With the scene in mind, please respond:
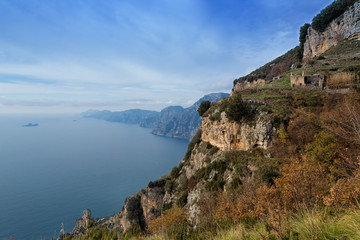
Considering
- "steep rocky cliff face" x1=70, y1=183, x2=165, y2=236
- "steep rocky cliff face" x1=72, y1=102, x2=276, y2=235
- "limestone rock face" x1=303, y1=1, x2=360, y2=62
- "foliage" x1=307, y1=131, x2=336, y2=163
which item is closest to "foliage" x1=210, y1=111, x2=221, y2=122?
"steep rocky cliff face" x1=72, y1=102, x2=276, y2=235

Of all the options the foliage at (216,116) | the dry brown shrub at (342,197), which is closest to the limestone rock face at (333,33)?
the foliage at (216,116)

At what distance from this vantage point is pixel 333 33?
3816 centimetres

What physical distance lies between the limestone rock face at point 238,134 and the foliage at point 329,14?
4265 centimetres

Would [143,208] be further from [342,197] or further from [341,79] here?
[341,79]

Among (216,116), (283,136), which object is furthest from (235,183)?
(216,116)

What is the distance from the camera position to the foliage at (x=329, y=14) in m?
38.1

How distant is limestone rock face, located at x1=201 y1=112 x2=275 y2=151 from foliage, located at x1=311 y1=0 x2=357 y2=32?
140 ft

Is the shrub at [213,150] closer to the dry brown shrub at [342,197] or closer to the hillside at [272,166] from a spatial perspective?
the hillside at [272,166]

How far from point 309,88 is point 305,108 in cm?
538

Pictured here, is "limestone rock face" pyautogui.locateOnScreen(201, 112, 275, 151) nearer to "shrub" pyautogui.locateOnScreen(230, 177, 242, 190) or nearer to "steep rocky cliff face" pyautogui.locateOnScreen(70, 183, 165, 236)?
"shrub" pyautogui.locateOnScreen(230, 177, 242, 190)

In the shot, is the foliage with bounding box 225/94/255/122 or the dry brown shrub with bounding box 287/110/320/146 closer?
the dry brown shrub with bounding box 287/110/320/146

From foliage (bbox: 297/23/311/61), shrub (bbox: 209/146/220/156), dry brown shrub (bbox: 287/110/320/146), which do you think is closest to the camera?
dry brown shrub (bbox: 287/110/320/146)

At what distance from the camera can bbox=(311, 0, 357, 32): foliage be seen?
38094mm

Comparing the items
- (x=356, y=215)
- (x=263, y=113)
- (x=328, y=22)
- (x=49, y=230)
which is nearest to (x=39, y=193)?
(x=49, y=230)
